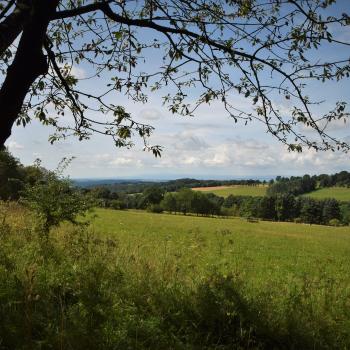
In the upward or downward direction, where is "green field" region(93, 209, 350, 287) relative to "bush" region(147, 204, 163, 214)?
upward

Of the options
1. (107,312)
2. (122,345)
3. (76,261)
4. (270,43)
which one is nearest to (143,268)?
(76,261)

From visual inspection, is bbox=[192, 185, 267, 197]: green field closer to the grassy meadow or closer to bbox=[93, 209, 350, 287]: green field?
bbox=[93, 209, 350, 287]: green field

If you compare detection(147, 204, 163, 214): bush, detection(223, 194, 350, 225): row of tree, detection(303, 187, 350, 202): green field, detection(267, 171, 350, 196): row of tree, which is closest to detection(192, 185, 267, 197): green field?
detection(267, 171, 350, 196): row of tree

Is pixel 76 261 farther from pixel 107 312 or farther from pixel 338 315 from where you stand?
pixel 338 315

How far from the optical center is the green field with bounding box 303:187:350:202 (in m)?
146

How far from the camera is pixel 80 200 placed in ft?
38.2

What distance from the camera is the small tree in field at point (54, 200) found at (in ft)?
36.1

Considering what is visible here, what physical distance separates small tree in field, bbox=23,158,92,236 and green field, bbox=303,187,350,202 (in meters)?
142

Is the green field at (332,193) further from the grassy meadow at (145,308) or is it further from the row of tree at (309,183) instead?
the grassy meadow at (145,308)

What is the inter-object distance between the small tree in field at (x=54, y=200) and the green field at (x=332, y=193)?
466 feet

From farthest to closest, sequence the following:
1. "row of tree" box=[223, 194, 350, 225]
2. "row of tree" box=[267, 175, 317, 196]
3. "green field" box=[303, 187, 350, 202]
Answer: "row of tree" box=[267, 175, 317, 196]
"green field" box=[303, 187, 350, 202]
"row of tree" box=[223, 194, 350, 225]

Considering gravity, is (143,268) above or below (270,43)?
below

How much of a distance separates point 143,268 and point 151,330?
6.77 ft

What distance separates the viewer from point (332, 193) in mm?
155500
